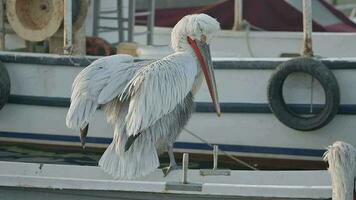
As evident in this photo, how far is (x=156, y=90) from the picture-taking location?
27.7 feet

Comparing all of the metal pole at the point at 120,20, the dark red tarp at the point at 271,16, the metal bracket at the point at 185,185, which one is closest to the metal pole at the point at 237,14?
the dark red tarp at the point at 271,16

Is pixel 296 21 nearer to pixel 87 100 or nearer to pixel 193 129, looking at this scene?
pixel 193 129

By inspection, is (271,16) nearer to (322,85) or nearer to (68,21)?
(322,85)

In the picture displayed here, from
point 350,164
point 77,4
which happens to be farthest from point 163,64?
point 77,4

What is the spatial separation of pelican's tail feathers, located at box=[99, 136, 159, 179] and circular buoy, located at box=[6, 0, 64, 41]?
3.26 meters

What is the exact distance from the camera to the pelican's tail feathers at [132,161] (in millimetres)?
8430

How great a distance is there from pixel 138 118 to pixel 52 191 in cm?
89

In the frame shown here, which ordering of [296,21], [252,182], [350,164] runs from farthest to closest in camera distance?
[296,21]
[252,182]
[350,164]

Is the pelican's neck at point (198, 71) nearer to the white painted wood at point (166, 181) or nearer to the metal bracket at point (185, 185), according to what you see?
the white painted wood at point (166, 181)

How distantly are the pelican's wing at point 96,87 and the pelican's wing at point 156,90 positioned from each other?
5.3 inches

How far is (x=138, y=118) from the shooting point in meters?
8.29

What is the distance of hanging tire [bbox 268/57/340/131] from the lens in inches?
415

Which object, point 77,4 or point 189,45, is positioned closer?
point 189,45

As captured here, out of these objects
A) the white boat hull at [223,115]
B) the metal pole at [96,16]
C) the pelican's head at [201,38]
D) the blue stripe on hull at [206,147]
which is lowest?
the blue stripe on hull at [206,147]
